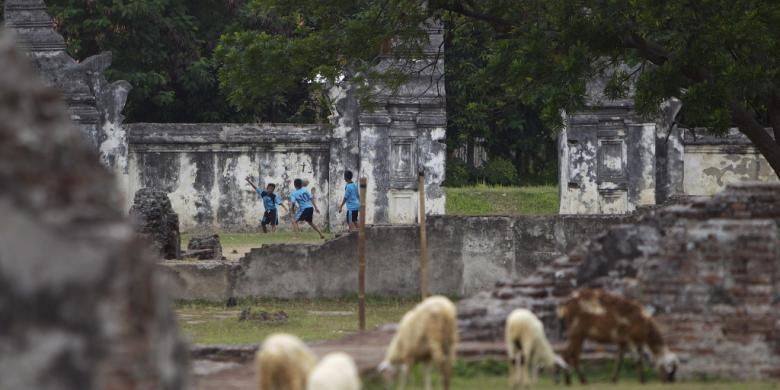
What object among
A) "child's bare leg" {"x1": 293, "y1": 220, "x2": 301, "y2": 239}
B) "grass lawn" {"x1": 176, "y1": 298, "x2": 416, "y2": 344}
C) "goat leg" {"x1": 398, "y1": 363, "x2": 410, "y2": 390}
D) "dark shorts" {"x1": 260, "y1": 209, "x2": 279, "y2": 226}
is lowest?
"grass lawn" {"x1": 176, "y1": 298, "x2": 416, "y2": 344}

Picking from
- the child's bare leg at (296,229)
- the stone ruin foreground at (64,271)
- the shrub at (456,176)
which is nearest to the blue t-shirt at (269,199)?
the child's bare leg at (296,229)

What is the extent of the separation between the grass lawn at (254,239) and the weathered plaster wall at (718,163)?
5272mm

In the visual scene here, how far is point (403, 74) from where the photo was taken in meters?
19.8

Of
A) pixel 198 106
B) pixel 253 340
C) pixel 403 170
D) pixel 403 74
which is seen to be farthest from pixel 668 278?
pixel 198 106

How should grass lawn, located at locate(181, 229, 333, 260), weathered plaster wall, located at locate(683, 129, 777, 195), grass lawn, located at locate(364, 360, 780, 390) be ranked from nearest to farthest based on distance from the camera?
grass lawn, located at locate(364, 360, 780, 390), grass lawn, located at locate(181, 229, 333, 260), weathered plaster wall, located at locate(683, 129, 777, 195)

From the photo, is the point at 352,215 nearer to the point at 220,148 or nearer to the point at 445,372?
the point at 220,148

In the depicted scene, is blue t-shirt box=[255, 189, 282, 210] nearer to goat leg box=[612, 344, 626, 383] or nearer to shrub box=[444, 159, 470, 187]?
shrub box=[444, 159, 470, 187]

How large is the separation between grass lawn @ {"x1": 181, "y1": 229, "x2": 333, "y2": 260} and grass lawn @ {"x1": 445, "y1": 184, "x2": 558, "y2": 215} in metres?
3.11

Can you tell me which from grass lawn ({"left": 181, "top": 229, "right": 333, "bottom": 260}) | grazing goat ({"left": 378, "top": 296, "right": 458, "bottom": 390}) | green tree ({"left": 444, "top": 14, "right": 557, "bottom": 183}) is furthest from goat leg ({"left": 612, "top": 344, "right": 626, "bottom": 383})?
green tree ({"left": 444, "top": 14, "right": 557, "bottom": 183})

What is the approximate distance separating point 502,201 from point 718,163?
4122 mm

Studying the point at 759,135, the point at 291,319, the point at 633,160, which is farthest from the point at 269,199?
the point at 759,135

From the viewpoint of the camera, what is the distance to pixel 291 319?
16172 mm

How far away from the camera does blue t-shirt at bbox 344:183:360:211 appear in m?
23.5

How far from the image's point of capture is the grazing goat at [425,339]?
8898 mm
